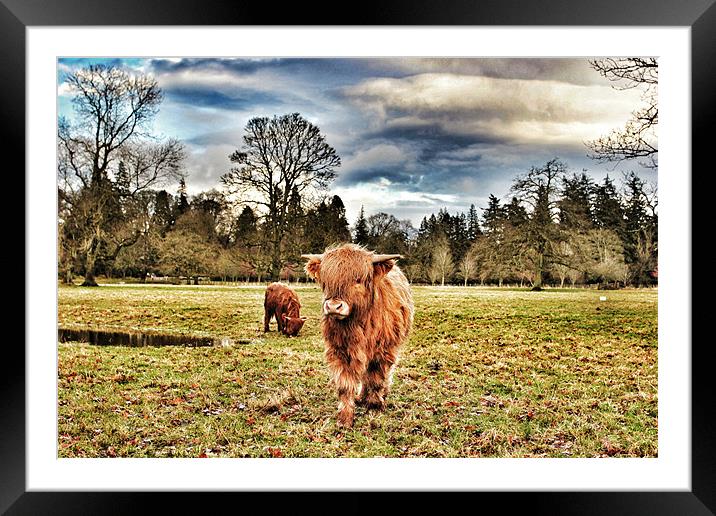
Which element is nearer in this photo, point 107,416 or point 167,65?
point 107,416

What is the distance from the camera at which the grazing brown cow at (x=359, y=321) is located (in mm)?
3332

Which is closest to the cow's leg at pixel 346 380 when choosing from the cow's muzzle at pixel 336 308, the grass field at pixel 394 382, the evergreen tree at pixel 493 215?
the grass field at pixel 394 382

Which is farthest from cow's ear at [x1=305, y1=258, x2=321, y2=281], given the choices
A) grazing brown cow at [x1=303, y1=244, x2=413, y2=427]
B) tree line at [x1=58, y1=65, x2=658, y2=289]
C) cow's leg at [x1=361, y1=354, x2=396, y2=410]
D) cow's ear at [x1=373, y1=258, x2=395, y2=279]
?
cow's leg at [x1=361, y1=354, x2=396, y2=410]

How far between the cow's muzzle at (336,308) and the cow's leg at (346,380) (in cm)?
45

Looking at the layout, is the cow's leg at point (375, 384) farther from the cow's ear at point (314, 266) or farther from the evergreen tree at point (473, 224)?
the evergreen tree at point (473, 224)

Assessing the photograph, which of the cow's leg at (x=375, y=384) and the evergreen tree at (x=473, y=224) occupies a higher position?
the evergreen tree at (x=473, y=224)

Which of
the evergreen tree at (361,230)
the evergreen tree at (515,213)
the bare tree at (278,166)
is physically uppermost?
the bare tree at (278,166)

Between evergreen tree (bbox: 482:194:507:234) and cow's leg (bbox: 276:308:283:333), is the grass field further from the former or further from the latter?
evergreen tree (bbox: 482:194:507:234)

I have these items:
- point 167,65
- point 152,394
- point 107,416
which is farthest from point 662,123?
point 107,416

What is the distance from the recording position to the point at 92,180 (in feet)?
13.6

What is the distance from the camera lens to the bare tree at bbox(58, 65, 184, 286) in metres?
4.11
